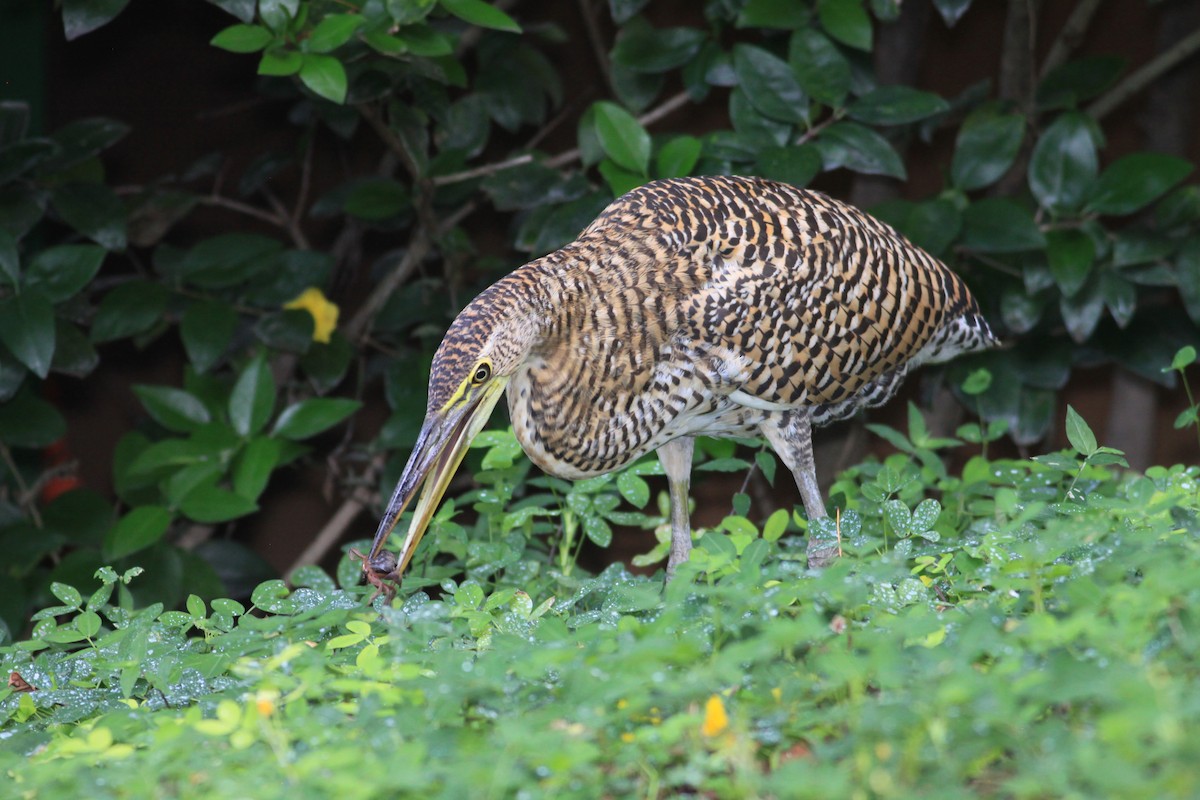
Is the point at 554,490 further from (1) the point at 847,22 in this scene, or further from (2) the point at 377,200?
(1) the point at 847,22

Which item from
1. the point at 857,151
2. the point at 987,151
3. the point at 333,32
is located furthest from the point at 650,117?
the point at 333,32

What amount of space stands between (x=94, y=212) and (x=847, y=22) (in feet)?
7.33

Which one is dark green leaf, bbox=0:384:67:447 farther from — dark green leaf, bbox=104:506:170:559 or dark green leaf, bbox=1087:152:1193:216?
dark green leaf, bbox=1087:152:1193:216

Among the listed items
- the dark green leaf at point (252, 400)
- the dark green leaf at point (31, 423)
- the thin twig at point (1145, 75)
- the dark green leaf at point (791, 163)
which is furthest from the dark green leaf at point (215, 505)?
the thin twig at point (1145, 75)

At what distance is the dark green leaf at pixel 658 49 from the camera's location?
3.78 m

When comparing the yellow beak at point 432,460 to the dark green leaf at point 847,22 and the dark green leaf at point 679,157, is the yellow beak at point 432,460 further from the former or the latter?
the dark green leaf at point 847,22

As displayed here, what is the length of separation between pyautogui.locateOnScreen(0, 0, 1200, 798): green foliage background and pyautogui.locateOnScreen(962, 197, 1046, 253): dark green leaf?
1 centimetres

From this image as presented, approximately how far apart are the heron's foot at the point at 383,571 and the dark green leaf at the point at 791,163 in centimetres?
152

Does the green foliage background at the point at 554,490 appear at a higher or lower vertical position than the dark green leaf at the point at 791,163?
lower

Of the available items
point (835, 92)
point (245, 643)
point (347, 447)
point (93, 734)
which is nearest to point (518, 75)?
point (835, 92)

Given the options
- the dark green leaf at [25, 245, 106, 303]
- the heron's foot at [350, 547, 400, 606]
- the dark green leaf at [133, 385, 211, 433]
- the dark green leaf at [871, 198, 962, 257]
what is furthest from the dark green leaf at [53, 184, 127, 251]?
the dark green leaf at [871, 198, 962, 257]

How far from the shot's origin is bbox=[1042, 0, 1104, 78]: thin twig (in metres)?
4.09

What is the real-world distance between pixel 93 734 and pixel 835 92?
2.55 m

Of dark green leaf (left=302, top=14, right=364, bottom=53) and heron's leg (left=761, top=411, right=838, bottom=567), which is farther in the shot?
dark green leaf (left=302, top=14, right=364, bottom=53)
